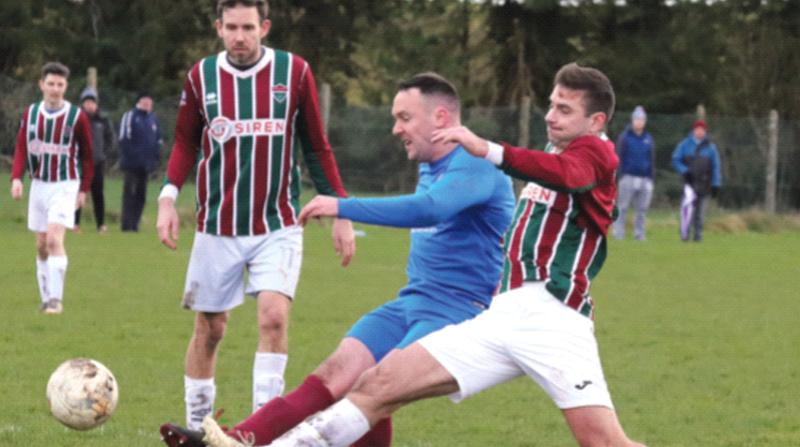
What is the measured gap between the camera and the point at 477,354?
5.53 metres

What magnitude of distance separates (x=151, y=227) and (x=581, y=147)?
1850cm

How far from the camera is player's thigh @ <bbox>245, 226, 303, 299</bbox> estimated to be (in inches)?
286

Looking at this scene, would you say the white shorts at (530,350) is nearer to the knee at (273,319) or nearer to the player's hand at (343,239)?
the player's hand at (343,239)

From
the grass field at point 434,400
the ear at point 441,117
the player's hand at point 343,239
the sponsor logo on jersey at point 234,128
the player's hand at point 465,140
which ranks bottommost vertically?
the grass field at point 434,400

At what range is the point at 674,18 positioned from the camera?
4438cm

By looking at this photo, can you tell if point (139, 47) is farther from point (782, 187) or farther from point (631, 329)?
point (631, 329)

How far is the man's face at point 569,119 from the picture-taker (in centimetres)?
562

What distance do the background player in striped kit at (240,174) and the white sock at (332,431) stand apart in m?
1.72

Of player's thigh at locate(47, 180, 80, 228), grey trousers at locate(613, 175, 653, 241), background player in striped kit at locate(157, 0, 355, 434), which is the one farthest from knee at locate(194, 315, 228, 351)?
grey trousers at locate(613, 175, 653, 241)

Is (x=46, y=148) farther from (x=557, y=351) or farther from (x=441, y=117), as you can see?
(x=557, y=351)

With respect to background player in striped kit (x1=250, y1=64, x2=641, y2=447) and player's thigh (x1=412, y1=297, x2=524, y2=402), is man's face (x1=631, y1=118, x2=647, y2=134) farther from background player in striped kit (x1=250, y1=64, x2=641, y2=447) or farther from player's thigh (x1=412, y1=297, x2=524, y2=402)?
player's thigh (x1=412, y1=297, x2=524, y2=402)

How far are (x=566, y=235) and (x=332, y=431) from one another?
1062 mm

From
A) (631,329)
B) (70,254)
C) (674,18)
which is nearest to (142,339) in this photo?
(631,329)

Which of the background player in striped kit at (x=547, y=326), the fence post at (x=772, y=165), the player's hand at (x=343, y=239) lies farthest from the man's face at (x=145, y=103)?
the background player in striped kit at (x=547, y=326)
